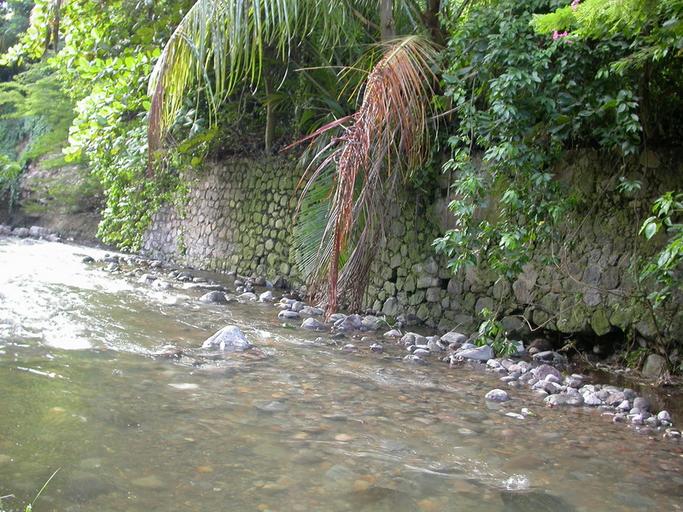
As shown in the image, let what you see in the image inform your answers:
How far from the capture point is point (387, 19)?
586 cm

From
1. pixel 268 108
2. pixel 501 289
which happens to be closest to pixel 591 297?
pixel 501 289

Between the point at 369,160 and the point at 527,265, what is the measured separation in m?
1.51

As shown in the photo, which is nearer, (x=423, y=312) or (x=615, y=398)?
(x=615, y=398)

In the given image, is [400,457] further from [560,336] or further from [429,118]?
[429,118]

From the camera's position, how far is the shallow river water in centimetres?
194

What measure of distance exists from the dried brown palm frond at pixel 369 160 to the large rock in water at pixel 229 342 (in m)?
0.71

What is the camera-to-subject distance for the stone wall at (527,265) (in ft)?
14.4

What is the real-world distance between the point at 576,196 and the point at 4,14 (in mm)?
17445

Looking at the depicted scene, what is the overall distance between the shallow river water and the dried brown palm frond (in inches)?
33.8

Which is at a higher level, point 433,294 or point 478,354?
point 433,294

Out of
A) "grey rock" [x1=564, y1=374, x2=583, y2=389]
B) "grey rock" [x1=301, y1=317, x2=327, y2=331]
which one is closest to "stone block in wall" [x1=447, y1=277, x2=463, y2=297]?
"grey rock" [x1=301, y1=317, x2=327, y2=331]

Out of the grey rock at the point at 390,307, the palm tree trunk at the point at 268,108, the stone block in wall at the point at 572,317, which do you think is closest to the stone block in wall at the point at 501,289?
the stone block in wall at the point at 572,317

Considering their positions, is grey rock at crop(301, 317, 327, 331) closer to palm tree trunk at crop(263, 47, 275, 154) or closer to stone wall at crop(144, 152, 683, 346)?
stone wall at crop(144, 152, 683, 346)

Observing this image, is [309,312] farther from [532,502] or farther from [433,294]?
[532,502]
